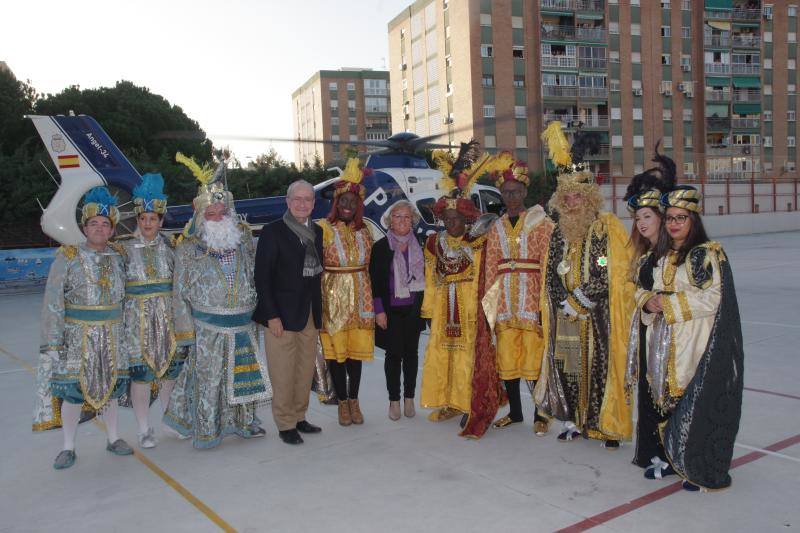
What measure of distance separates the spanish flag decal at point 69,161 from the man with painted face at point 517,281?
41.5 ft

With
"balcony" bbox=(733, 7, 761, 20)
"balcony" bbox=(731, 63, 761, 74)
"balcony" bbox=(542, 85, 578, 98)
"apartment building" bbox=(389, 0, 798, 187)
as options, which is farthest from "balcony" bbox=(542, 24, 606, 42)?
"balcony" bbox=(733, 7, 761, 20)

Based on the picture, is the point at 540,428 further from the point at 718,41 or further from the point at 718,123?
the point at 718,41

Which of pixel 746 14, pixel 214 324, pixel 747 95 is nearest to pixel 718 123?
pixel 747 95

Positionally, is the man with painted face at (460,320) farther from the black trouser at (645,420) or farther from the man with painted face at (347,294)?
the black trouser at (645,420)

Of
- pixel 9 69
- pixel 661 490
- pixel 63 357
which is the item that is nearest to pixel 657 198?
pixel 661 490

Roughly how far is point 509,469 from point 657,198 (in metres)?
1.86

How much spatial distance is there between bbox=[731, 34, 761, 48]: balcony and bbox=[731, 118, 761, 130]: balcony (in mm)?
5493

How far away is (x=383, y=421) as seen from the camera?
5121mm

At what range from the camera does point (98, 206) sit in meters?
4.32

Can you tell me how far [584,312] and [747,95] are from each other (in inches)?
2058

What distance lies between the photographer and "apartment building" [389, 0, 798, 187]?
137 feet

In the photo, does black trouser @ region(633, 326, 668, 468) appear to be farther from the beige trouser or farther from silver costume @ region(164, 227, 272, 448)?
silver costume @ region(164, 227, 272, 448)

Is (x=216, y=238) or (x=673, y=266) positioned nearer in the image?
(x=673, y=266)

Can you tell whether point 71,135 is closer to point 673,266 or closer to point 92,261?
point 92,261
